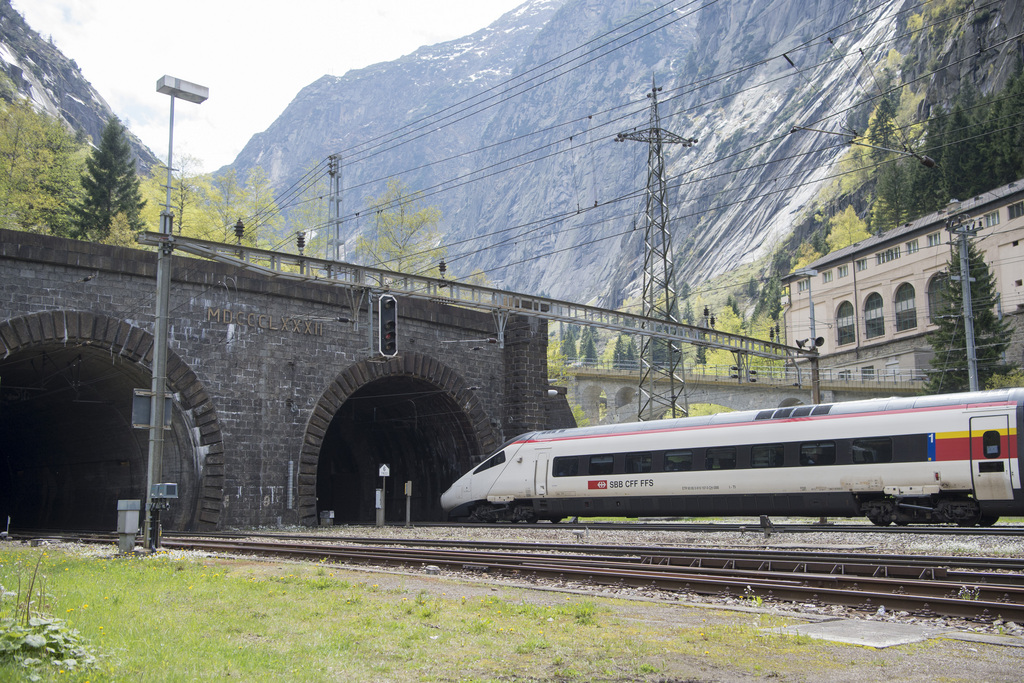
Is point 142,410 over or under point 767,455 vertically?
over

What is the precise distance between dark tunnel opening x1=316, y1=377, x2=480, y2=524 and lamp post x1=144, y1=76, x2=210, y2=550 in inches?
547

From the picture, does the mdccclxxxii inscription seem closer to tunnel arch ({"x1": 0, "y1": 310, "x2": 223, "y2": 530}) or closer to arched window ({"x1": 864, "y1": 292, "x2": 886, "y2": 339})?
tunnel arch ({"x1": 0, "y1": 310, "x2": 223, "y2": 530})

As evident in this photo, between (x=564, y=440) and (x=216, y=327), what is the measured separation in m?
11.6

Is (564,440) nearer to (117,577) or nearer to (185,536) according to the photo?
(185,536)

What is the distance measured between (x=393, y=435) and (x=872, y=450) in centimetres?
2168

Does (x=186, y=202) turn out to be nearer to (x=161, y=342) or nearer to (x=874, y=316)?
(x=161, y=342)

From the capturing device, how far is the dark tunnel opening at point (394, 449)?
34719mm

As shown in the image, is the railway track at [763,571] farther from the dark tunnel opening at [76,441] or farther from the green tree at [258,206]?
the green tree at [258,206]

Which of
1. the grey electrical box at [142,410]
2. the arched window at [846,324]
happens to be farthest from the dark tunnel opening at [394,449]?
the arched window at [846,324]

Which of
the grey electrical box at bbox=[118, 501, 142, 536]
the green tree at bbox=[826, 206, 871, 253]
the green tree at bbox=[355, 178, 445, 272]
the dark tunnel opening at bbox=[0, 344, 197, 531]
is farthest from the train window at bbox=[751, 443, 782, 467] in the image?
the green tree at bbox=[826, 206, 871, 253]

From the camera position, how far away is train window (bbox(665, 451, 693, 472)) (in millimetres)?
24594

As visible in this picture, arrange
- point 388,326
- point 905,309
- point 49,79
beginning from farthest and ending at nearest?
point 49,79
point 905,309
point 388,326

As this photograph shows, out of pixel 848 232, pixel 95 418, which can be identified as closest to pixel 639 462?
pixel 95 418

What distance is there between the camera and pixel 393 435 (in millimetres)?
37625
